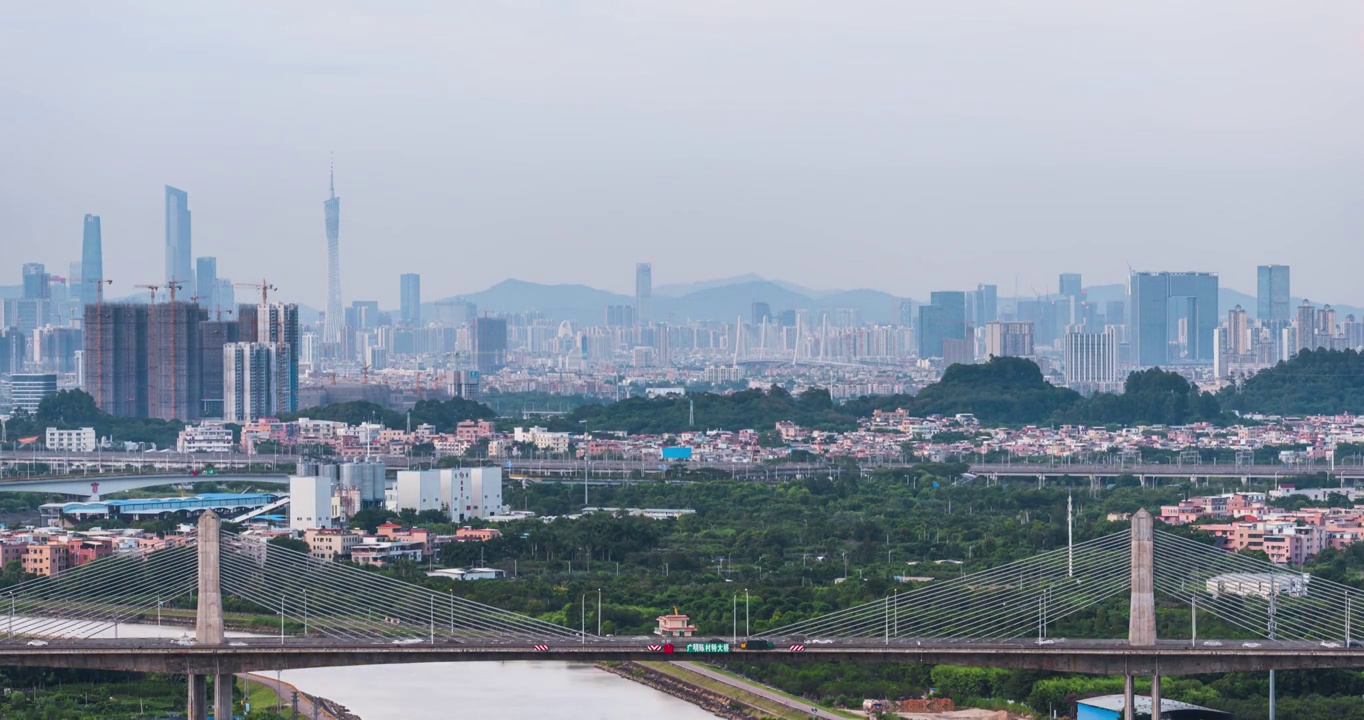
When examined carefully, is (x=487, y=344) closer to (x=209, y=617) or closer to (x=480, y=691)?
(x=480, y=691)

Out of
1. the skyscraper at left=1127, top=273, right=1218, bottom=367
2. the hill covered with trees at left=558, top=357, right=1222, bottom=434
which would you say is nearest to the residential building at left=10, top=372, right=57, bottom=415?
the hill covered with trees at left=558, top=357, right=1222, bottom=434

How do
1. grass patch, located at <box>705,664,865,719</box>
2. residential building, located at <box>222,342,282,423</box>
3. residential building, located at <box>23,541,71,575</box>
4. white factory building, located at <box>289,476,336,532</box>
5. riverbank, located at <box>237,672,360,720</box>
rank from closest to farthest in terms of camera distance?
grass patch, located at <box>705,664,865,719</box>
riverbank, located at <box>237,672,360,720</box>
residential building, located at <box>23,541,71,575</box>
white factory building, located at <box>289,476,336,532</box>
residential building, located at <box>222,342,282,423</box>

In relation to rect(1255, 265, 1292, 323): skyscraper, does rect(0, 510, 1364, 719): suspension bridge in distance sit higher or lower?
lower

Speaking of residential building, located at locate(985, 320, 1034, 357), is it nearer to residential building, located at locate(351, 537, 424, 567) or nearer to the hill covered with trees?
the hill covered with trees

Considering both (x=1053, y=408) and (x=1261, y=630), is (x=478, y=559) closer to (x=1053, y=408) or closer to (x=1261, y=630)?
(x=1261, y=630)

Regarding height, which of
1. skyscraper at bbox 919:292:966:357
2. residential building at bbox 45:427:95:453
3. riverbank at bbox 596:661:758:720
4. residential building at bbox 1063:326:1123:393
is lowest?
riverbank at bbox 596:661:758:720

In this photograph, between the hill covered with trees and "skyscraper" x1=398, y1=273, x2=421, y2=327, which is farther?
"skyscraper" x1=398, y1=273, x2=421, y2=327

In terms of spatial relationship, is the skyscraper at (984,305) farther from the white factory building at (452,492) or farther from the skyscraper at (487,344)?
the white factory building at (452,492)

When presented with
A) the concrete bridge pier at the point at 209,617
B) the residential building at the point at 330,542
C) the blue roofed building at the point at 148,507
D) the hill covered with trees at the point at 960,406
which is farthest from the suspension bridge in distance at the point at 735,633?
the hill covered with trees at the point at 960,406
